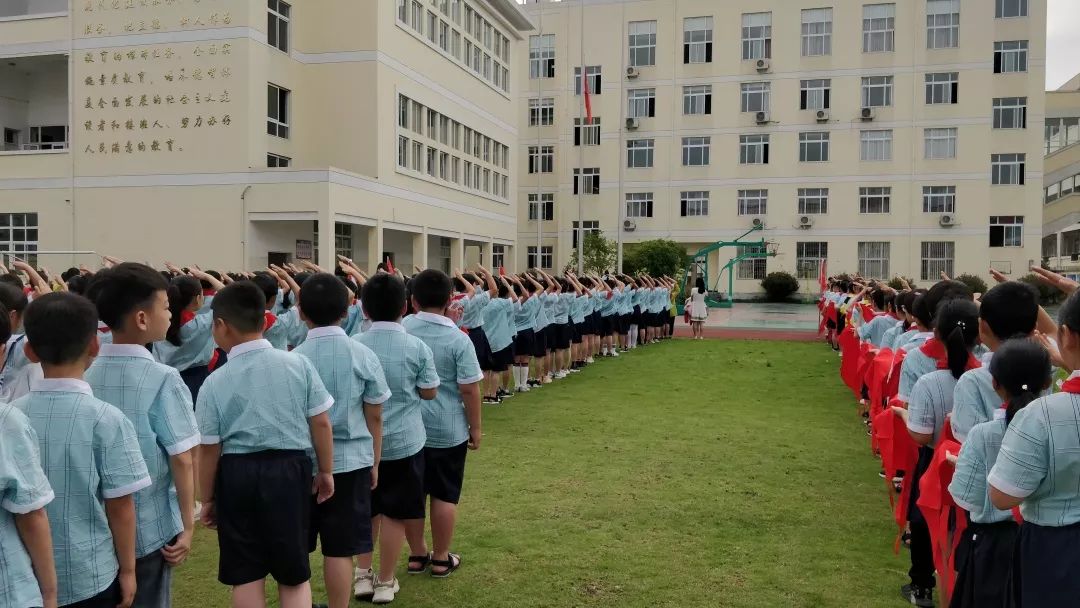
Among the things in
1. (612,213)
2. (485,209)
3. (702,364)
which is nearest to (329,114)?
(485,209)

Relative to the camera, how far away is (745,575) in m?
4.66

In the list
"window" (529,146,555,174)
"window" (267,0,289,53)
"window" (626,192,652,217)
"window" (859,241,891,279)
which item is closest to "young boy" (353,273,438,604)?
"window" (267,0,289,53)

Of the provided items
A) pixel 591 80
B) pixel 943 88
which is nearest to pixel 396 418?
pixel 943 88

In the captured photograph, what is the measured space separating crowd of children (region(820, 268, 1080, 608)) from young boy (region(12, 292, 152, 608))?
2.66m

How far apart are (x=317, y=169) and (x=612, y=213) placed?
2291 centimetres

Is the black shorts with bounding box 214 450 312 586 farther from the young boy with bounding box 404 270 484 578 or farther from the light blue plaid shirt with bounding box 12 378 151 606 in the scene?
the young boy with bounding box 404 270 484 578

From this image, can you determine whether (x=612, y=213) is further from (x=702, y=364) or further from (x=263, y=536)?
(x=263, y=536)

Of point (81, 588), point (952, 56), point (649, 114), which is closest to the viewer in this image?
point (81, 588)

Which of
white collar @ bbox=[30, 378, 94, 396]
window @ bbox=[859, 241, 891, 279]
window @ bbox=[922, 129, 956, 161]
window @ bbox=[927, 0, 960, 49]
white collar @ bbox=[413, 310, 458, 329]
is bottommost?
white collar @ bbox=[30, 378, 94, 396]

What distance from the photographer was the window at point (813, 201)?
38.3 m

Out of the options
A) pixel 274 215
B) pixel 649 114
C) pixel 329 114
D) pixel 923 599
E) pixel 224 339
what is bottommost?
pixel 923 599

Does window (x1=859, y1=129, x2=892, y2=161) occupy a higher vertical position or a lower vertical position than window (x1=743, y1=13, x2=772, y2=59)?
lower

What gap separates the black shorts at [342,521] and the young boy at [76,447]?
1106mm

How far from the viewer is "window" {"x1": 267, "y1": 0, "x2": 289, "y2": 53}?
2130cm
